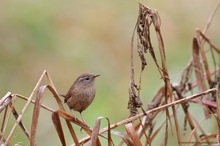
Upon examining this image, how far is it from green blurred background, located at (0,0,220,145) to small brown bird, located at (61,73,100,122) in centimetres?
194

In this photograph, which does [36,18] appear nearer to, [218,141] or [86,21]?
[86,21]

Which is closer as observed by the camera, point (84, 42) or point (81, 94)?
point (81, 94)

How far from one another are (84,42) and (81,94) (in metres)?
4.61

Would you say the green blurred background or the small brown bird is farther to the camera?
the green blurred background

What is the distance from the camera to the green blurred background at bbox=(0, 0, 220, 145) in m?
7.61

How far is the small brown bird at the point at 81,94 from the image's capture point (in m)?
4.43

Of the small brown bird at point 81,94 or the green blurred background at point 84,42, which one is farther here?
the green blurred background at point 84,42

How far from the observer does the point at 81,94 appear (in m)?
4.45

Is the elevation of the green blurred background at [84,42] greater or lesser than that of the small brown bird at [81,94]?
greater

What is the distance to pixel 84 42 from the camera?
9031 mm

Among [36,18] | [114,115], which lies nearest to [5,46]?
[36,18]

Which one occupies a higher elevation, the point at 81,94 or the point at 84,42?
the point at 84,42

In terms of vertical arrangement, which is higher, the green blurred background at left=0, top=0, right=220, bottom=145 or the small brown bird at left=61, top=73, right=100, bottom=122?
the green blurred background at left=0, top=0, right=220, bottom=145

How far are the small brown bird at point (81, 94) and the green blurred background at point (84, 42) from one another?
1942mm
